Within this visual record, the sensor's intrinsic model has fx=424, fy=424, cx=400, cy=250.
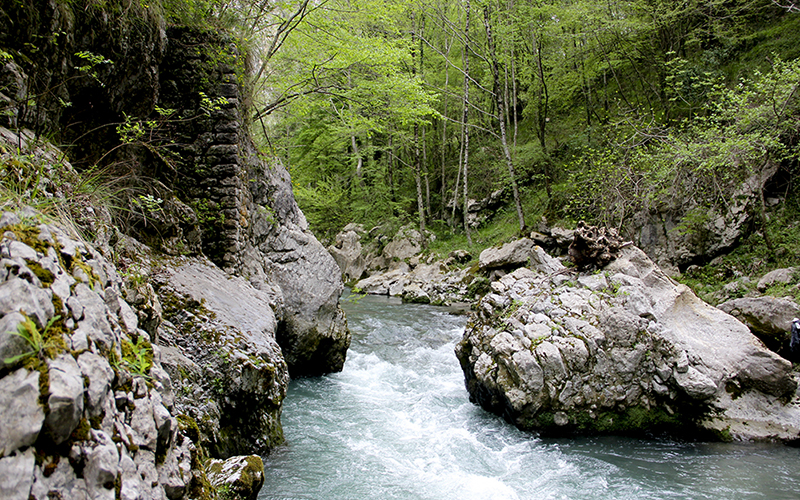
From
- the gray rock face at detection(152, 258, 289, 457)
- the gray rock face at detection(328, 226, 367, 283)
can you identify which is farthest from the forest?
the gray rock face at detection(152, 258, 289, 457)

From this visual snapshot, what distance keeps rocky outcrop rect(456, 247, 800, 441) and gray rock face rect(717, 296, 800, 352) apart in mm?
1328

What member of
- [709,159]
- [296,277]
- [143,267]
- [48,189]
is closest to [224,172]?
[143,267]

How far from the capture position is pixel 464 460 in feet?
18.1

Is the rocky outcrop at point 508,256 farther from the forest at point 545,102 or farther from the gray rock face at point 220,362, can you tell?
the gray rock face at point 220,362

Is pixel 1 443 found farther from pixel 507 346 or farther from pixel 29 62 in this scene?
pixel 507 346

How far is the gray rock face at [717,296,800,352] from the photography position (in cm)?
729

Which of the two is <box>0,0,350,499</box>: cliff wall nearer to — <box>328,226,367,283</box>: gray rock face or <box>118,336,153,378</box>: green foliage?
<box>118,336,153,378</box>: green foliage

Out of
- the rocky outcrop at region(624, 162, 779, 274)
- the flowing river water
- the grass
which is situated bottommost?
the flowing river water

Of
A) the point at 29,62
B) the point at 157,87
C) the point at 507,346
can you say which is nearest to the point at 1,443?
the point at 29,62

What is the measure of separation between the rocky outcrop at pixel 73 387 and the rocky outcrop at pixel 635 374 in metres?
4.94

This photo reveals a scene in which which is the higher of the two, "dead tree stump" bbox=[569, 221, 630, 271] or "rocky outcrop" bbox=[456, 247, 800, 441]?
"dead tree stump" bbox=[569, 221, 630, 271]

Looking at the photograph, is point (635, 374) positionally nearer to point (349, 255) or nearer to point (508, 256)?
point (508, 256)

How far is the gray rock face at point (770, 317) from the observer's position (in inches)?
287

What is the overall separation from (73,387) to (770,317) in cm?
979
